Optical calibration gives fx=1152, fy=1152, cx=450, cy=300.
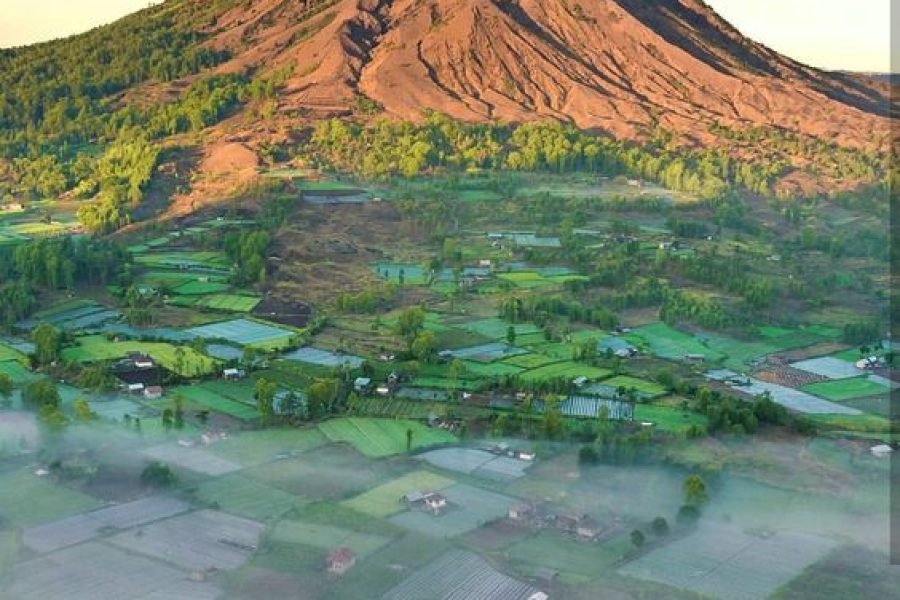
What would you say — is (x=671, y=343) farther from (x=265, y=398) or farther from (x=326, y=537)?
(x=326, y=537)

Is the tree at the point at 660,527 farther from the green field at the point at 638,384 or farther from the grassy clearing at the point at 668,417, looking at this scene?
the green field at the point at 638,384

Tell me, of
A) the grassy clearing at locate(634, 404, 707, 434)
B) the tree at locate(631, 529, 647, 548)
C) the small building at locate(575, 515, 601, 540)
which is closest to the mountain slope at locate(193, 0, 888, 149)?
the grassy clearing at locate(634, 404, 707, 434)

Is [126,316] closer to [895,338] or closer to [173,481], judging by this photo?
[173,481]

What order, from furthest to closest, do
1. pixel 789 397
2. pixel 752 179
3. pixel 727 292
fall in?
pixel 752 179 → pixel 727 292 → pixel 789 397

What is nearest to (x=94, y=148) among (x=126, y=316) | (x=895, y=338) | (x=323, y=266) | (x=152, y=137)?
(x=152, y=137)

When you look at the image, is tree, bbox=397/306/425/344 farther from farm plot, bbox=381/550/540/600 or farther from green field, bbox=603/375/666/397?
farm plot, bbox=381/550/540/600

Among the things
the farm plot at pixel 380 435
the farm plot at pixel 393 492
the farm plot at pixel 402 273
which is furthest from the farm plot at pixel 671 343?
the farm plot at pixel 393 492

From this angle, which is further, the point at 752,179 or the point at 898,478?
the point at 752,179
